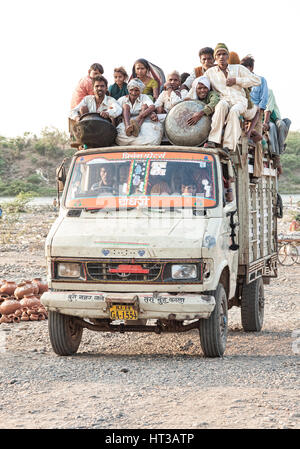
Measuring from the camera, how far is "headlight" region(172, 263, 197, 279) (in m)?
6.71

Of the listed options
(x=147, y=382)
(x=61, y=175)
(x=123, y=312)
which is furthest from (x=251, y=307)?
(x=147, y=382)

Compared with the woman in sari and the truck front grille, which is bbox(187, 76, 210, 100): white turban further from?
the truck front grille

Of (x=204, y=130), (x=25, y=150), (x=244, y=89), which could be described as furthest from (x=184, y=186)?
(x=25, y=150)

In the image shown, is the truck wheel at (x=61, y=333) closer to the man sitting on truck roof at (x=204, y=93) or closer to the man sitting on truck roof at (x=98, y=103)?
the man sitting on truck roof at (x=98, y=103)

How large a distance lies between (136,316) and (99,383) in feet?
2.67

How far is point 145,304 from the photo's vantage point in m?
6.67

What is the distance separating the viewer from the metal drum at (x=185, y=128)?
770cm

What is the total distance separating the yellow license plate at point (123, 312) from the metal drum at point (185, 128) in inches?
79.6

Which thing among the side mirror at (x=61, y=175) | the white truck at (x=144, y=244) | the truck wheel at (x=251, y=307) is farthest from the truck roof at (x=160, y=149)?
the truck wheel at (x=251, y=307)

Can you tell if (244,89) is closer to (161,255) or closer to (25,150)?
(161,255)

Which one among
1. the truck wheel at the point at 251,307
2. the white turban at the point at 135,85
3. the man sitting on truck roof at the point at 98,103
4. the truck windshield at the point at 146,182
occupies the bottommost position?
the truck wheel at the point at 251,307

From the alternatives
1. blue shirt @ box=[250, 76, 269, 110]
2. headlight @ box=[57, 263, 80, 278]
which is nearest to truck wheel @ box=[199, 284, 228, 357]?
headlight @ box=[57, 263, 80, 278]

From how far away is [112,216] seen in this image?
7.16m

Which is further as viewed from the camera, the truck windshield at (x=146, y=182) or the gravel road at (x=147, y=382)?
the truck windshield at (x=146, y=182)
